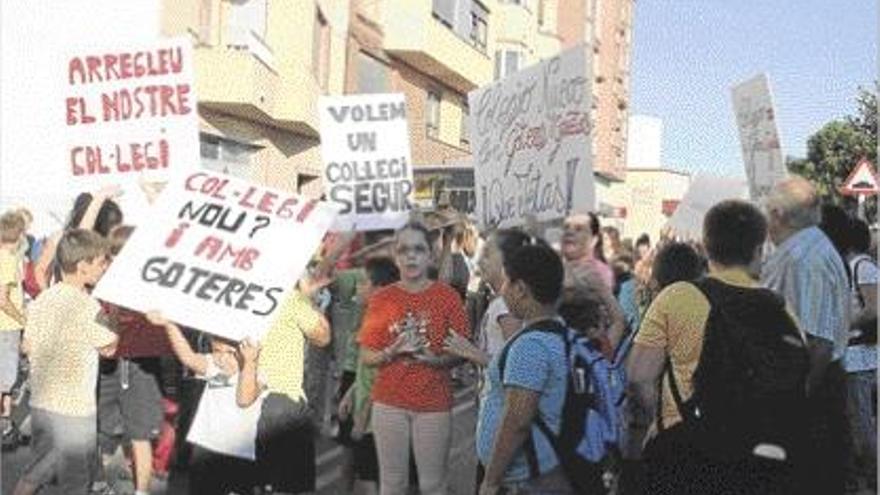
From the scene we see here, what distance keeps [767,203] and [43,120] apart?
11967mm

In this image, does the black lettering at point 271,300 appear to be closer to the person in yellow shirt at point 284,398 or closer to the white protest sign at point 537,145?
the person in yellow shirt at point 284,398

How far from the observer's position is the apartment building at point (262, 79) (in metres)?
22.5

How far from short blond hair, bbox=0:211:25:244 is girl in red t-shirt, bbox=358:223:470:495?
432cm

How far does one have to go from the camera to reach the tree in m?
41.3

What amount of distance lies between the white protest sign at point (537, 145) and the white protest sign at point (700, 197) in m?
1.37

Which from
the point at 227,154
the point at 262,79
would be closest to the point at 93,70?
the point at 262,79

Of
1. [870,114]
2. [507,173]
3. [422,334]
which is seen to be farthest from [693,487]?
[870,114]

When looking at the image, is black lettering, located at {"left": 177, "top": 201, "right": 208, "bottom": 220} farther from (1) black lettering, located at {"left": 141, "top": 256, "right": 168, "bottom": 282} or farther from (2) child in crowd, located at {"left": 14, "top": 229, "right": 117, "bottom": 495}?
(2) child in crowd, located at {"left": 14, "top": 229, "right": 117, "bottom": 495}

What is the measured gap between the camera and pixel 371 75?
110 ft

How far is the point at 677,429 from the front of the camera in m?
4.34

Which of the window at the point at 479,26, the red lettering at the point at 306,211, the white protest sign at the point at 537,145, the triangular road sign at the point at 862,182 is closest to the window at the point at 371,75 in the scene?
the window at the point at 479,26

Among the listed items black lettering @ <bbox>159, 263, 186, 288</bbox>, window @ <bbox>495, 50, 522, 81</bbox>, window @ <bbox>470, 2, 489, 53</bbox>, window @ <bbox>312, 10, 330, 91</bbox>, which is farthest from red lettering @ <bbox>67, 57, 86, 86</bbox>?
window @ <bbox>495, 50, 522, 81</bbox>

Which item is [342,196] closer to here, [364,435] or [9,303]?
[9,303]

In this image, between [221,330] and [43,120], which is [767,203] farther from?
[43,120]
